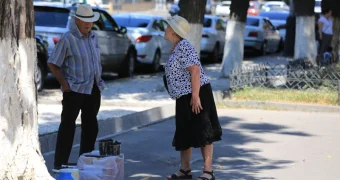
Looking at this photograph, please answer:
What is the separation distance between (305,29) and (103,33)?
17.0 ft

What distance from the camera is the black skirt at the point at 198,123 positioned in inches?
323

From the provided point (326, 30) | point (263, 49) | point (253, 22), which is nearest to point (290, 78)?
point (326, 30)

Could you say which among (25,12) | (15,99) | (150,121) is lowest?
(150,121)

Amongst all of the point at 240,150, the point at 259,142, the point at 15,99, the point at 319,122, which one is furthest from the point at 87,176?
the point at 319,122

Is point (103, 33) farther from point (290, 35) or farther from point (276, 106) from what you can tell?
point (290, 35)

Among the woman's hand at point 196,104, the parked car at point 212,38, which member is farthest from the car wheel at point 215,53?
the woman's hand at point 196,104

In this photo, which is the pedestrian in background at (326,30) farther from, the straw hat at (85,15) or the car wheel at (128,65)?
the straw hat at (85,15)

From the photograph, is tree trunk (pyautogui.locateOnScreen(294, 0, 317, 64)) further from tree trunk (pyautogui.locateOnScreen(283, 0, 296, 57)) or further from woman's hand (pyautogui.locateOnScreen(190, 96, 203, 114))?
woman's hand (pyautogui.locateOnScreen(190, 96, 203, 114))

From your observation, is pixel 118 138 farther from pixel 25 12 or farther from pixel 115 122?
pixel 25 12

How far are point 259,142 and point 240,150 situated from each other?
0.76 meters

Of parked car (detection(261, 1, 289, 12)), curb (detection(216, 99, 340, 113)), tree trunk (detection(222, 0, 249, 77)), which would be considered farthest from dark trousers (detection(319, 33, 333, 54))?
parked car (detection(261, 1, 289, 12))

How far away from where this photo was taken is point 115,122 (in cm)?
1209

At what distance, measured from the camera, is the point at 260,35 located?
29406 mm

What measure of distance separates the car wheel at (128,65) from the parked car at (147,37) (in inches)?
20.4
